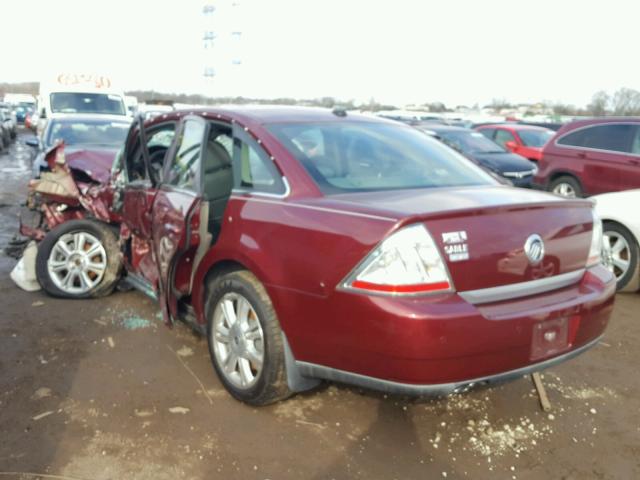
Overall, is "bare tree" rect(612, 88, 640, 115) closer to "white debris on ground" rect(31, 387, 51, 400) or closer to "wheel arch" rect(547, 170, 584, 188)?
"wheel arch" rect(547, 170, 584, 188)

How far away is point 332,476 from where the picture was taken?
2.92m

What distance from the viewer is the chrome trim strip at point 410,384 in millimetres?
2756

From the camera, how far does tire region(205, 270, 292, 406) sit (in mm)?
3232

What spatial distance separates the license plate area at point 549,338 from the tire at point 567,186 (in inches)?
281

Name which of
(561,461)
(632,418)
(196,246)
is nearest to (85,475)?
(196,246)

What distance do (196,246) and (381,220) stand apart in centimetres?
151

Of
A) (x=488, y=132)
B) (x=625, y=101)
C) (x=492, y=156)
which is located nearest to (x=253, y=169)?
(x=492, y=156)

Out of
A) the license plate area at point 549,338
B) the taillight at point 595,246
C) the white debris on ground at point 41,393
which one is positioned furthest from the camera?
the white debris on ground at point 41,393

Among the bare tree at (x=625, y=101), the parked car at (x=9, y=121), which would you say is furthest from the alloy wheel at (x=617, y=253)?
the bare tree at (x=625, y=101)

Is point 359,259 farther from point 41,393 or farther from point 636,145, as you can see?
point 636,145

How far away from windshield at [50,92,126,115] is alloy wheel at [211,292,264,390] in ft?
42.3

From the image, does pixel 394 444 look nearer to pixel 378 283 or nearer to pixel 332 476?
pixel 332 476

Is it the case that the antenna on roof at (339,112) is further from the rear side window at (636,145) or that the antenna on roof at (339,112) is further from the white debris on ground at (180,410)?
the rear side window at (636,145)

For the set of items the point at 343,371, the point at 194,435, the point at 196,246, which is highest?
the point at 196,246
